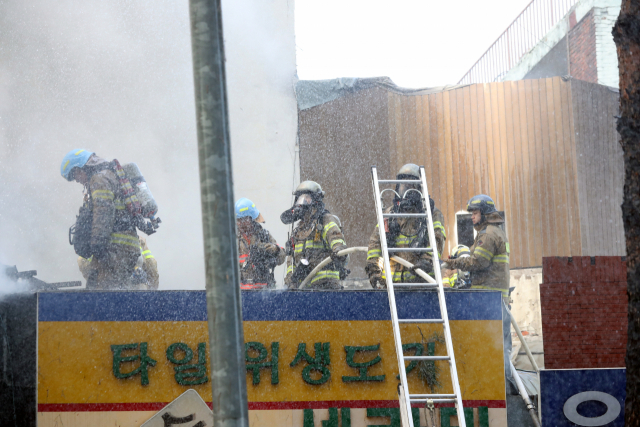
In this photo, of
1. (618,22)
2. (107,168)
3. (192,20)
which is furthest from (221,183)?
(107,168)

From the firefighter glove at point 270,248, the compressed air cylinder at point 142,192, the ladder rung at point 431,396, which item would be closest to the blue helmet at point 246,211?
the firefighter glove at point 270,248

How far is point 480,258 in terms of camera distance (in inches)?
267

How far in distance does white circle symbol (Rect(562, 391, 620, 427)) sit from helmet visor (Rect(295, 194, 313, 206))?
3.20 meters

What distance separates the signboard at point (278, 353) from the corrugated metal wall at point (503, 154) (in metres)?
6.88

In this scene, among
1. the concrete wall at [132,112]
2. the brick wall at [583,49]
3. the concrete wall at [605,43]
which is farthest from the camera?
the brick wall at [583,49]

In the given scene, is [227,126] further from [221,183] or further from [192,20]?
[192,20]

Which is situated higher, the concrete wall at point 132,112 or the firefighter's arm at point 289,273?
the concrete wall at point 132,112

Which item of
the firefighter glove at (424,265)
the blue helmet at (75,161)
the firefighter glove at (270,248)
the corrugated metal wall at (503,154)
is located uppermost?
the corrugated metal wall at (503,154)

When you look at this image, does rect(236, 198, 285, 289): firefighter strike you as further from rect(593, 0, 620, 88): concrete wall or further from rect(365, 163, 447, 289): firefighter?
rect(593, 0, 620, 88): concrete wall

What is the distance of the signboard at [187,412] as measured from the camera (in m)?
3.91

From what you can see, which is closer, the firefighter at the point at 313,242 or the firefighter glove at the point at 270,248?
the firefighter at the point at 313,242

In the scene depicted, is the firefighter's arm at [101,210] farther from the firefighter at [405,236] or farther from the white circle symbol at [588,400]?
the white circle symbol at [588,400]

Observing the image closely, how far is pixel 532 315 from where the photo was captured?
11.4 m

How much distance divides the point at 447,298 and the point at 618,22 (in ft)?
7.38
